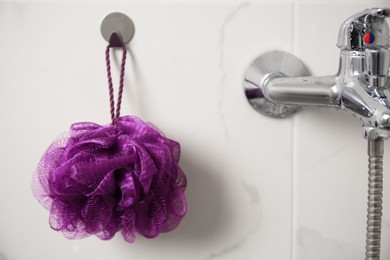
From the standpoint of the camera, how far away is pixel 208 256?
1.95 ft

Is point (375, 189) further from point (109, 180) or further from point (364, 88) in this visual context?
point (109, 180)

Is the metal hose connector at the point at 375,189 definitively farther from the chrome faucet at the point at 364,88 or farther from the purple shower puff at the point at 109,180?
the purple shower puff at the point at 109,180

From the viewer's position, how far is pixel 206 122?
58cm

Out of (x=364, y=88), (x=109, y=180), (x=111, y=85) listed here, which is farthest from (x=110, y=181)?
(x=364, y=88)

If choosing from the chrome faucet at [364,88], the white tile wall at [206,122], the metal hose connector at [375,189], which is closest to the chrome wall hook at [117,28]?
the white tile wall at [206,122]

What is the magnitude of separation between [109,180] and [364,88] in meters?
0.27

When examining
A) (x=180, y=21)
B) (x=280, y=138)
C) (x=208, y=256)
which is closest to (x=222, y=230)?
(x=208, y=256)

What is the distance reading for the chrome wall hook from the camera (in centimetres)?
55

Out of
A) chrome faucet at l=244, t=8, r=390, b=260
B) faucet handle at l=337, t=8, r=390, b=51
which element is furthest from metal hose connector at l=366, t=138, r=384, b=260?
faucet handle at l=337, t=8, r=390, b=51

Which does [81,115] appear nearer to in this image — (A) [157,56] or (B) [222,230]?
(A) [157,56]

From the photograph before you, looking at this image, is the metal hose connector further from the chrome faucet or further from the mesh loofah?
the mesh loofah

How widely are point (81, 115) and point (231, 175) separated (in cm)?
21

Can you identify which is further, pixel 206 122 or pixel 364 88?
pixel 206 122

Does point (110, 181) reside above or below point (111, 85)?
below
